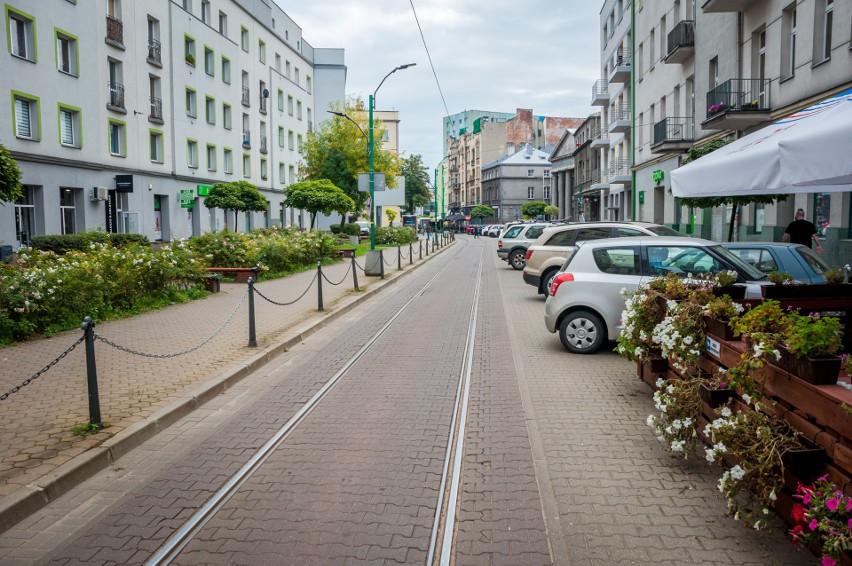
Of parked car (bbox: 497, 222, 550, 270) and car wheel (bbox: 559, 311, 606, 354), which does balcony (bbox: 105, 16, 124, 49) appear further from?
car wheel (bbox: 559, 311, 606, 354)

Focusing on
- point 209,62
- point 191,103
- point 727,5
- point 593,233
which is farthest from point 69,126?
point 727,5

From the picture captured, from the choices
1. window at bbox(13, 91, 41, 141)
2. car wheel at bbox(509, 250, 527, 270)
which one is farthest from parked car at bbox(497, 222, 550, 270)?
window at bbox(13, 91, 41, 141)

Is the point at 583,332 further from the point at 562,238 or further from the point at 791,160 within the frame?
the point at 562,238

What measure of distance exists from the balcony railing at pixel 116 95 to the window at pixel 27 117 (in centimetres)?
530

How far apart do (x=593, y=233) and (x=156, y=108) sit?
26466mm

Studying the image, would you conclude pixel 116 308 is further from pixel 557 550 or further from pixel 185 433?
pixel 557 550

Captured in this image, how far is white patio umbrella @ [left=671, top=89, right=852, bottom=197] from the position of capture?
12.6 feet

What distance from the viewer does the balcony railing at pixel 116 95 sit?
30422mm

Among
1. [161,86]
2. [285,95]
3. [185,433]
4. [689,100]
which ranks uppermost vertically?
[285,95]

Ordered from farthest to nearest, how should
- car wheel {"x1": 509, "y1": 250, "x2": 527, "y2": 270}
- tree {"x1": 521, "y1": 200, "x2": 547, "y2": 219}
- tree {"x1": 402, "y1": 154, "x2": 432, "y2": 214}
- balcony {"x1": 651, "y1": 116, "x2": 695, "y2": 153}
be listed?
tree {"x1": 402, "y1": 154, "x2": 432, "y2": 214} < tree {"x1": 521, "y1": 200, "x2": 547, "y2": 219} < balcony {"x1": 651, "y1": 116, "x2": 695, "y2": 153} < car wheel {"x1": 509, "y1": 250, "x2": 527, "y2": 270}

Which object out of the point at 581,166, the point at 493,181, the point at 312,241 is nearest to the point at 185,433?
the point at 312,241

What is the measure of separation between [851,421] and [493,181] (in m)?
108

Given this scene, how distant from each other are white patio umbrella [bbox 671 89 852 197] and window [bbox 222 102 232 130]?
137ft

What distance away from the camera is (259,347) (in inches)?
389
